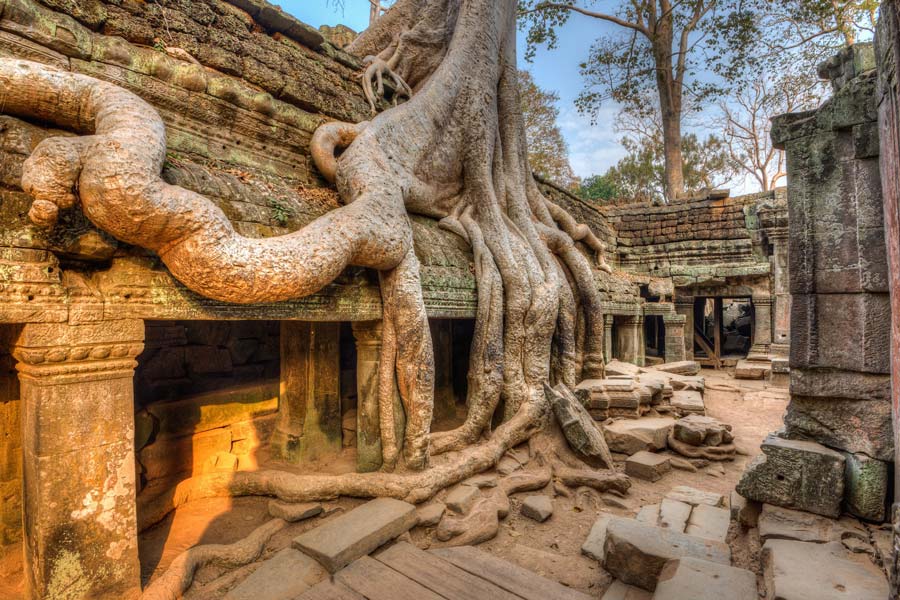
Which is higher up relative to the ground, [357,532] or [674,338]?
[674,338]

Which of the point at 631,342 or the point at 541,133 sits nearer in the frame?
the point at 631,342

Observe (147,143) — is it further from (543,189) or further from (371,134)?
(543,189)

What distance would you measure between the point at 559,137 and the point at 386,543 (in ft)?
58.0

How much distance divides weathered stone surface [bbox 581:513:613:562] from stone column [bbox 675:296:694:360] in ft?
29.2

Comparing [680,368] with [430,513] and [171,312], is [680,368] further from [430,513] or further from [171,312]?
[171,312]

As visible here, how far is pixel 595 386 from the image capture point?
5672 millimetres

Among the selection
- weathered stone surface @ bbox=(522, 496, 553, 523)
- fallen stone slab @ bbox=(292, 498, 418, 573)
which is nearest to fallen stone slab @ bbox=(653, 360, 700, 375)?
weathered stone surface @ bbox=(522, 496, 553, 523)

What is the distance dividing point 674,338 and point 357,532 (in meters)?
9.29

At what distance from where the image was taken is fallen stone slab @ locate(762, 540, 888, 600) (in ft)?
5.88

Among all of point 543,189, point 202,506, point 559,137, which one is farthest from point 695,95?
point 202,506

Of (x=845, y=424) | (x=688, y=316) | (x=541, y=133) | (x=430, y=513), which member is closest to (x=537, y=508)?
(x=430, y=513)

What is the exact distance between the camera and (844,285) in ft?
8.36

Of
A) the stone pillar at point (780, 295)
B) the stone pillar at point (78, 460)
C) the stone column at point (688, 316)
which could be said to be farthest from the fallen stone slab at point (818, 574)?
the stone column at point (688, 316)

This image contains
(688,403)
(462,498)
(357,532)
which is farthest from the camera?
(688,403)
